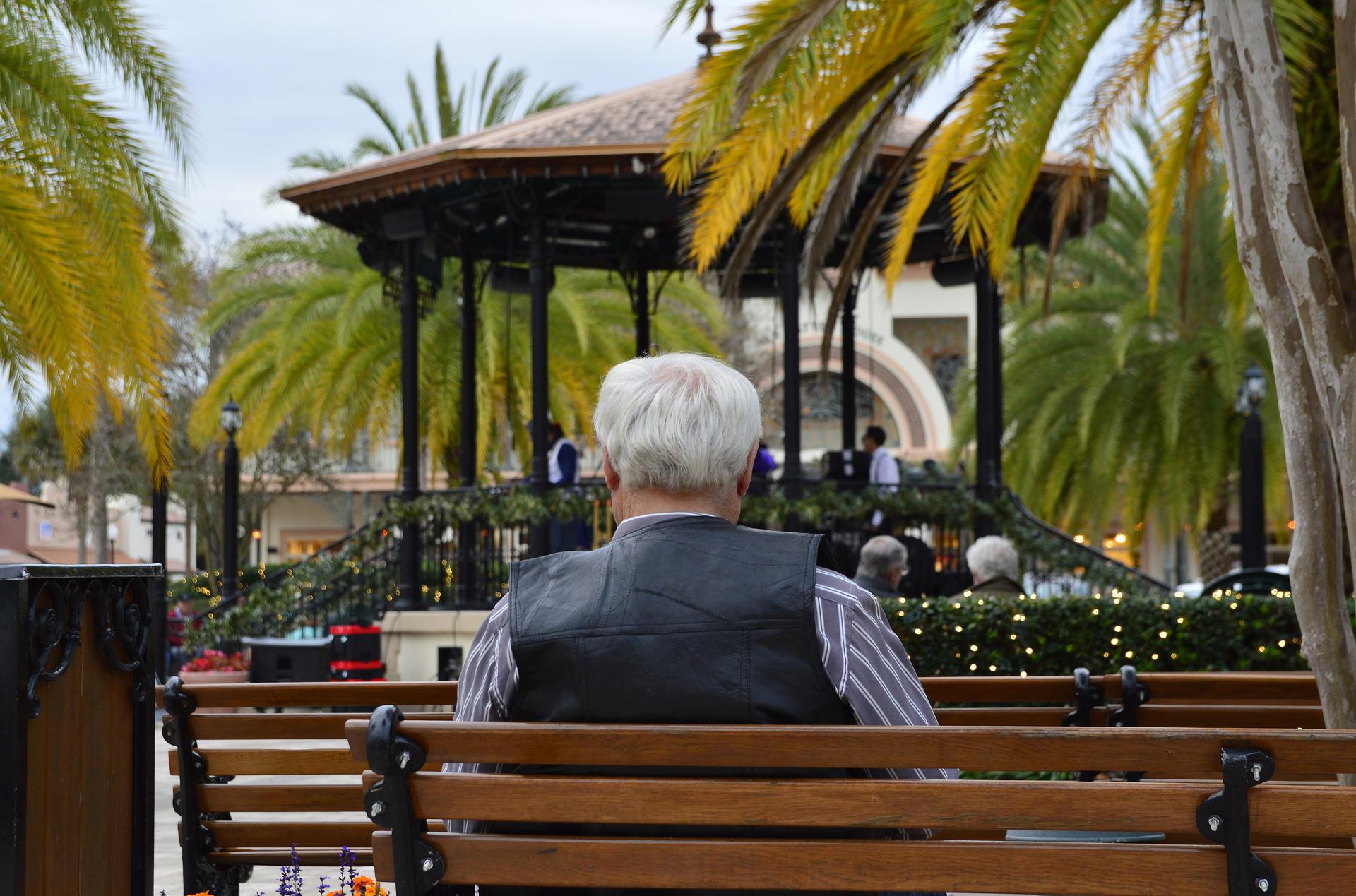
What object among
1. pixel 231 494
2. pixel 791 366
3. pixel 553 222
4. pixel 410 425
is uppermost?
pixel 553 222

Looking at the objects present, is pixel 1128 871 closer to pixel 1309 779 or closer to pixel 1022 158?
pixel 1309 779

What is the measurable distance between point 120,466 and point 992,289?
22.1 m

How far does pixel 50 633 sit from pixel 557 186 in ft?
38.3

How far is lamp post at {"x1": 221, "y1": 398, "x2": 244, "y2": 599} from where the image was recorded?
17891mm

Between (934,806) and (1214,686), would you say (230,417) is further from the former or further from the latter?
(934,806)

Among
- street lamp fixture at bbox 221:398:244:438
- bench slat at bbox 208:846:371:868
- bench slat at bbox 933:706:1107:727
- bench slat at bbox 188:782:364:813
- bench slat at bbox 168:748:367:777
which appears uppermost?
street lamp fixture at bbox 221:398:244:438

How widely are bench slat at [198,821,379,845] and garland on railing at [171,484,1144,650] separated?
31.7 feet

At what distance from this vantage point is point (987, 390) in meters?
15.7

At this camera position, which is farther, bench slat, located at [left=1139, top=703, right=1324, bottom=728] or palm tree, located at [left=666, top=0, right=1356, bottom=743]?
palm tree, located at [left=666, top=0, right=1356, bottom=743]

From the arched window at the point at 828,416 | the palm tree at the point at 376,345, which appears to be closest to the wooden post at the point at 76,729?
the palm tree at the point at 376,345

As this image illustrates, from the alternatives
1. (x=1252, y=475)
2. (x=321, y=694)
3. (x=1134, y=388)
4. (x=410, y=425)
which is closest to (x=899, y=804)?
(x=321, y=694)

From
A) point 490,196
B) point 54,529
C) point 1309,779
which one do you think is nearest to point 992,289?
point 490,196

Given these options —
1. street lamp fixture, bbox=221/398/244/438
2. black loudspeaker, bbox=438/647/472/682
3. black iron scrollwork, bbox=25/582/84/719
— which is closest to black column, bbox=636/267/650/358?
black loudspeaker, bbox=438/647/472/682

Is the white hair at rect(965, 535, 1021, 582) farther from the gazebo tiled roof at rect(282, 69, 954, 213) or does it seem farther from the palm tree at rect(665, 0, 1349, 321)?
the gazebo tiled roof at rect(282, 69, 954, 213)
